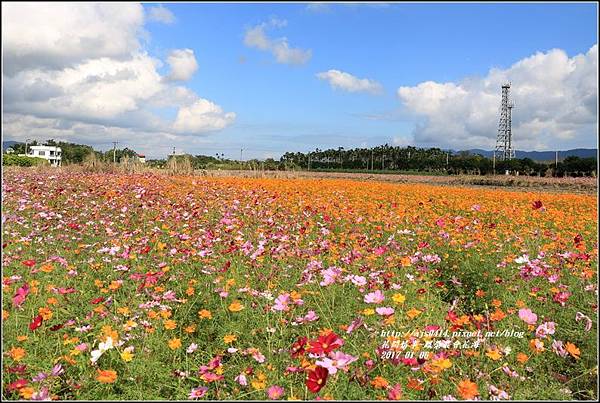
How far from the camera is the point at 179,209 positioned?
671 centimetres

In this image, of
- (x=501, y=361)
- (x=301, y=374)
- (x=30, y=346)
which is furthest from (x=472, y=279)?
(x=30, y=346)

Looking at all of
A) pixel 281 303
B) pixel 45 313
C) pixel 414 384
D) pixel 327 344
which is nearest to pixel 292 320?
pixel 281 303

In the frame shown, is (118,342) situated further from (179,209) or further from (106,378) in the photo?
(179,209)

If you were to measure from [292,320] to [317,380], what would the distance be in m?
1.34

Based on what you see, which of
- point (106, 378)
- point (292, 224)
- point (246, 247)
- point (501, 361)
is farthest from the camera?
point (292, 224)

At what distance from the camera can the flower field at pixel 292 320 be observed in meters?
2.36

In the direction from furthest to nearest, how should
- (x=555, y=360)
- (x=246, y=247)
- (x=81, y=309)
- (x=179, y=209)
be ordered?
(x=179, y=209)
(x=246, y=247)
(x=81, y=309)
(x=555, y=360)

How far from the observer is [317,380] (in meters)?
1.75

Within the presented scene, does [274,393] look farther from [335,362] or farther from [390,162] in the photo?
[390,162]

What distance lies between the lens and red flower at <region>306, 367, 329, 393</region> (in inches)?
67.0

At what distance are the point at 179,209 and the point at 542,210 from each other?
18.7ft

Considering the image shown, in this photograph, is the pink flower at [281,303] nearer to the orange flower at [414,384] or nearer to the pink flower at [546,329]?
the orange flower at [414,384]

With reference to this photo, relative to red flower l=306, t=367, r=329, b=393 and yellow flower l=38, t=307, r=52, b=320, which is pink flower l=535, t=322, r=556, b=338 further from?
yellow flower l=38, t=307, r=52, b=320

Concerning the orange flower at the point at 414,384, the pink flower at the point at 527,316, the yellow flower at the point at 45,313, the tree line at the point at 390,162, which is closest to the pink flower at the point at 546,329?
the pink flower at the point at 527,316
